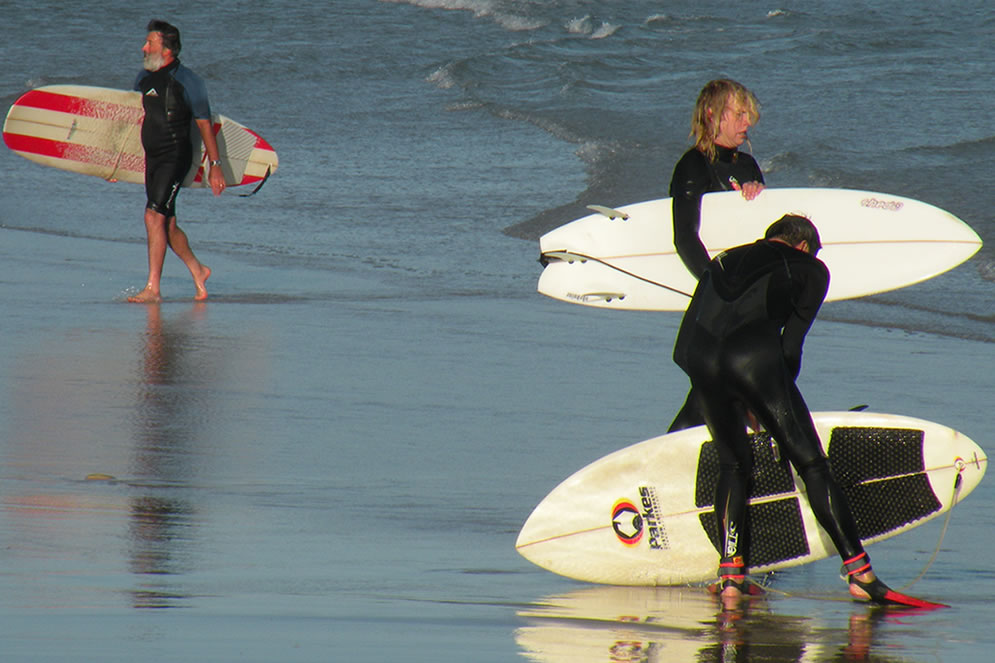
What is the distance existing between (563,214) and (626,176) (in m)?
2.51

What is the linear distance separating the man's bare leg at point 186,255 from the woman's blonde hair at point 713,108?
4789mm

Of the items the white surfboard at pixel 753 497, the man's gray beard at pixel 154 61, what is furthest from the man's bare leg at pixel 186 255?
the white surfboard at pixel 753 497

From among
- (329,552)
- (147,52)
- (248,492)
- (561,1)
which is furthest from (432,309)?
(561,1)

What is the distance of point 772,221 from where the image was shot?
18.0 feet

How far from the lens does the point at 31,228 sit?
11.7 metres

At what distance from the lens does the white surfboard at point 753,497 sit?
4340mm

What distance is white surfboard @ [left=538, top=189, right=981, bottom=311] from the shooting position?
5.57 m

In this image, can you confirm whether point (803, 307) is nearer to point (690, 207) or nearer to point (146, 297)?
point (690, 207)

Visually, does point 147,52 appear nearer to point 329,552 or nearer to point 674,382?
point 674,382

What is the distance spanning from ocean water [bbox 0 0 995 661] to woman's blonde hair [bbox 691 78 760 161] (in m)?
1.29

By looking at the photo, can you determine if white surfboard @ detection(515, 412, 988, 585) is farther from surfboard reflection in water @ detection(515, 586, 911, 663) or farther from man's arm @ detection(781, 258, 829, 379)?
man's arm @ detection(781, 258, 829, 379)

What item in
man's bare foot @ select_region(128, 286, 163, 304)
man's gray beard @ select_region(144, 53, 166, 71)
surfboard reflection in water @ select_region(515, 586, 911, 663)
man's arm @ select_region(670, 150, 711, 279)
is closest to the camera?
surfboard reflection in water @ select_region(515, 586, 911, 663)

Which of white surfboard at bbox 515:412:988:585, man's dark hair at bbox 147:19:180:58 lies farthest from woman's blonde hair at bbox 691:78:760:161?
man's dark hair at bbox 147:19:180:58

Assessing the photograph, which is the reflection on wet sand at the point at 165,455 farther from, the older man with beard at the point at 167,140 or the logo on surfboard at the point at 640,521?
the logo on surfboard at the point at 640,521
